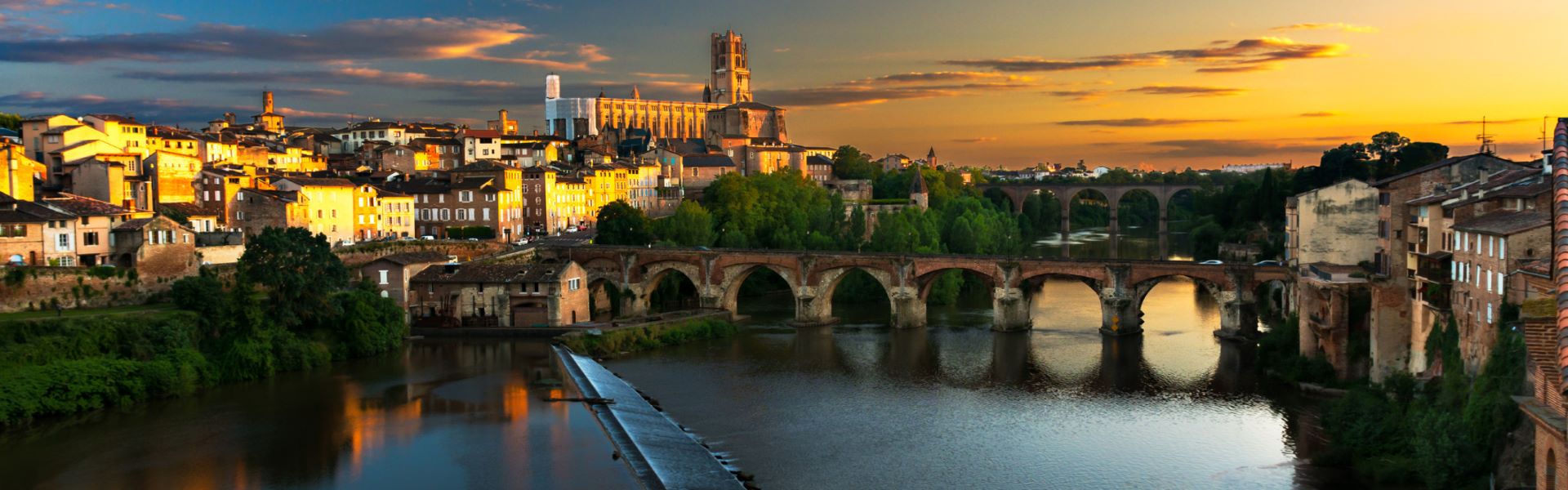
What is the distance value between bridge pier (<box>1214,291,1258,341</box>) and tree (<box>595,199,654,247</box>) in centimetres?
2608

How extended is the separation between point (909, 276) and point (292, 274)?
1933 cm

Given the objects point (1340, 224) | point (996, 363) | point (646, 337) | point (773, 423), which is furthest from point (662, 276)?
point (1340, 224)

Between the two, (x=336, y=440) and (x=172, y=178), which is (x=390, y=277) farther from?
(x=336, y=440)

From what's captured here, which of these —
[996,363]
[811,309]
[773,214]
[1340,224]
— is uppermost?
[773,214]

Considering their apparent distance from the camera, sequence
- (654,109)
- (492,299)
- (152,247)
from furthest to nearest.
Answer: (654,109), (492,299), (152,247)

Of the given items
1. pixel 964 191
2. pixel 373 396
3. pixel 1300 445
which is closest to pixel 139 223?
pixel 373 396

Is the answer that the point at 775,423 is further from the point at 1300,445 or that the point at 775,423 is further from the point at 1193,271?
the point at 1193,271

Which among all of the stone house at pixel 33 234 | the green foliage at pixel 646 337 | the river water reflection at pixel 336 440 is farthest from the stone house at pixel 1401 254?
the stone house at pixel 33 234

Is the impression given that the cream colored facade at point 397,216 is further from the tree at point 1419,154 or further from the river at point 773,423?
the tree at point 1419,154

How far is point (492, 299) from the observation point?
41.4 m

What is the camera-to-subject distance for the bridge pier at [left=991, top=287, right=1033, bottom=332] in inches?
1590

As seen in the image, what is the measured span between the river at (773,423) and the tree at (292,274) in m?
2.17

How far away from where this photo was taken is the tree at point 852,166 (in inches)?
3827

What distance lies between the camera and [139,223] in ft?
123
